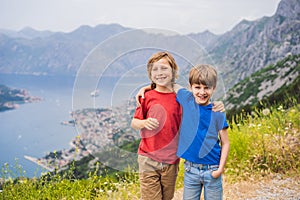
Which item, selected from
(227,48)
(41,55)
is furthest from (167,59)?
(227,48)

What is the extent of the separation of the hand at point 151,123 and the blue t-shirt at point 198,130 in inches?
7.2

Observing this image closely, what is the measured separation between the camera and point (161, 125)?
7.29 feet

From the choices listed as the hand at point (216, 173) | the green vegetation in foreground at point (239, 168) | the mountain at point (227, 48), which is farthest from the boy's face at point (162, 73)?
the mountain at point (227, 48)

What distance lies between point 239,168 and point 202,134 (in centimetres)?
203

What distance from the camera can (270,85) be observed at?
6456 cm

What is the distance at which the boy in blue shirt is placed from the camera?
7.25 ft

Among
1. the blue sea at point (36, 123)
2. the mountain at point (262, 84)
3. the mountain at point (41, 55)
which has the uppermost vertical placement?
the mountain at point (41, 55)

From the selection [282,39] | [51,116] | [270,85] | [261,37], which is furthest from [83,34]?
[270,85]

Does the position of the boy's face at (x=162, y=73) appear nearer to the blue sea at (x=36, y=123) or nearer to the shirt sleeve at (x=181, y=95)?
the shirt sleeve at (x=181, y=95)

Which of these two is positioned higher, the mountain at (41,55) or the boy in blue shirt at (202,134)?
the mountain at (41,55)

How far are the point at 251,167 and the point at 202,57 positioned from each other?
6.10 ft

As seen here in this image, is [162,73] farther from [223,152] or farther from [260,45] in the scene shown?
[260,45]

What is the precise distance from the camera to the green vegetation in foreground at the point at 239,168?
3488 millimetres

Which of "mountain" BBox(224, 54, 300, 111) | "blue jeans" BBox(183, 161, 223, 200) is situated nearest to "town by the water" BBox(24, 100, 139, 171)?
"blue jeans" BBox(183, 161, 223, 200)
